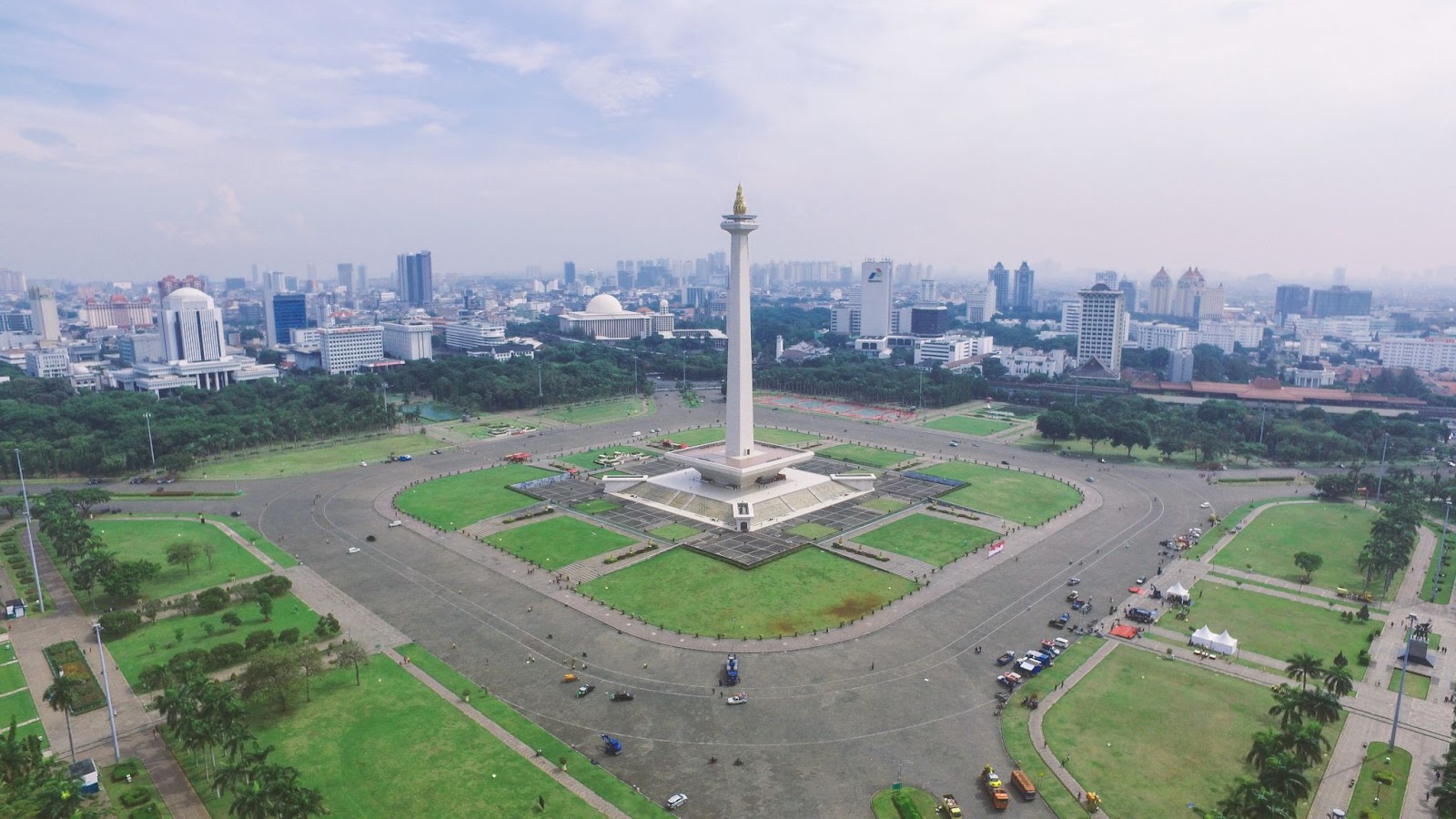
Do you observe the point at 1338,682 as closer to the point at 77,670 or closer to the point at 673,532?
the point at 673,532

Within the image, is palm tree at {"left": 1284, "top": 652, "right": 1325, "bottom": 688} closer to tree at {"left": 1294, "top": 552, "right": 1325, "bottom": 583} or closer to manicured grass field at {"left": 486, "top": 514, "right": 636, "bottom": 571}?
tree at {"left": 1294, "top": 552, "right": 1325, "bottom": 583}

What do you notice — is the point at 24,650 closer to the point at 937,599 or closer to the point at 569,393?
the point at 937,599

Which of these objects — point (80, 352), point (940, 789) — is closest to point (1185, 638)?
point (940, 789)

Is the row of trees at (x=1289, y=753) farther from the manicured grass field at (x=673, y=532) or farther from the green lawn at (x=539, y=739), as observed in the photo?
the manicured grass field at (x=673, y=532)

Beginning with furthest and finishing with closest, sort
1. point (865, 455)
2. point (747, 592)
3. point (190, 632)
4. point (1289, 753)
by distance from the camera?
point (865, 455) < point (747, 592) < point (190, 632) < point (1289, 753)

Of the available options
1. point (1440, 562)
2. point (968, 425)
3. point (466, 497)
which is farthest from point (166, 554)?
A: point (968, 425)

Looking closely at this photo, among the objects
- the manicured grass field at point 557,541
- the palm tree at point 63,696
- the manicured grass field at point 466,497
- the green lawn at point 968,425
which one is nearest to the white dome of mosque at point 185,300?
the manicured grass field at point 466,497

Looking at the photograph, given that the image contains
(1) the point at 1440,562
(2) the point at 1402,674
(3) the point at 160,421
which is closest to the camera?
(2) the point at 1402,674
